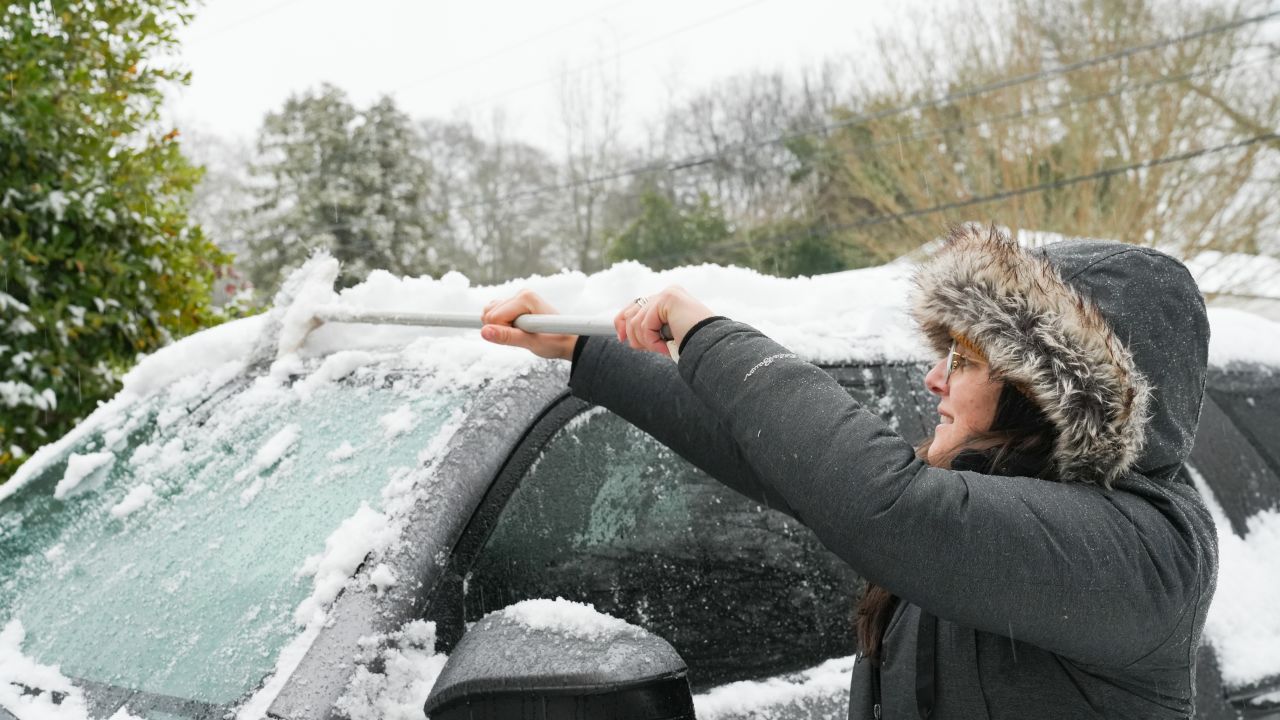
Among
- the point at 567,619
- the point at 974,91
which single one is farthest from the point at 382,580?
the point at 974,91

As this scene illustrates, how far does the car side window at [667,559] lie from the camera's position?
1.62 m

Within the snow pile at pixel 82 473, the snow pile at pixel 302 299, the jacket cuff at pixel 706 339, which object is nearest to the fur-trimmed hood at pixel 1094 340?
the jacket cuff at pixel 706 339

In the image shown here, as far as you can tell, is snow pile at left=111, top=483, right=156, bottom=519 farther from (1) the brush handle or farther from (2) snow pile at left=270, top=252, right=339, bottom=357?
(1) the brush handle

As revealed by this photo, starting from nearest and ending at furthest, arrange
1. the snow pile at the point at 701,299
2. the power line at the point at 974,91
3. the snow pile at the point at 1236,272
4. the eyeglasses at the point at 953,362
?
the eyeglasses at the point at 953,362
the snow pile at the point at 701,299
the power line at the point at 974,91
the snow pile at the point at 1236,272

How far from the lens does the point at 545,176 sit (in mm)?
32188

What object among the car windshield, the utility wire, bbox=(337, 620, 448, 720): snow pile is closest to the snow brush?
the car windshield

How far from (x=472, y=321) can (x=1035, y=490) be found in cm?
99

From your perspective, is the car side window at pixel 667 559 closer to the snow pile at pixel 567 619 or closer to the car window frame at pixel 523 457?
the car window frame at pixel 523 457

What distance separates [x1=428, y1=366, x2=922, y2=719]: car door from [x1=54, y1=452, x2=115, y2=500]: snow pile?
1.17m

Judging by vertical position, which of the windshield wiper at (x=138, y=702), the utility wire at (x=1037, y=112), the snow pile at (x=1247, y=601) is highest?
the utility wire at (x=1037, y=112)

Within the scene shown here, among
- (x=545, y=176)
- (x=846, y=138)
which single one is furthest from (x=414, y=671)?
(x=545, y=176)

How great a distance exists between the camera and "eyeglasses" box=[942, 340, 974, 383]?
1257 millimetres

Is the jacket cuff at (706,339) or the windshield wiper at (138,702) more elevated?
the jacket cuff at (706,339)

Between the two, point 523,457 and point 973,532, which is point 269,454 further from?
point 973,532
